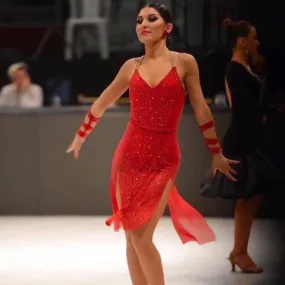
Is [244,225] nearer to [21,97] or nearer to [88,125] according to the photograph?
[88,125]

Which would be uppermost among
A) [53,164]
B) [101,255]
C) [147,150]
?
[147,150]

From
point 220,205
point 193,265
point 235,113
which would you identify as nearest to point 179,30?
point 235,113

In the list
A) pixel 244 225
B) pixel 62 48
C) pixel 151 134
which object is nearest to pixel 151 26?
pixel 151 134

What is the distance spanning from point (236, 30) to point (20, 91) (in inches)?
95.6

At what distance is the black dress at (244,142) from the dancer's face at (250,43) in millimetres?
90

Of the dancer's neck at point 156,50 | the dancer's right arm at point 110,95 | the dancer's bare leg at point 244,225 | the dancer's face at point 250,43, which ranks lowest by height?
the dancer's bare leg at point 244,225

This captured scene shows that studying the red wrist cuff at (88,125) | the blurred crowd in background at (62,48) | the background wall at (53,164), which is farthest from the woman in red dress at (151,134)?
the background wall at (53,164)

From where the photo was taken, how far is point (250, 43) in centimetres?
415

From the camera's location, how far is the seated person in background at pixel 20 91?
6.13 meters

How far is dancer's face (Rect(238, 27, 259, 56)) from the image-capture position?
13.6ft

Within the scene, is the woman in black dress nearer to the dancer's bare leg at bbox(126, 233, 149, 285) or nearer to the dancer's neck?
the dancer's neck

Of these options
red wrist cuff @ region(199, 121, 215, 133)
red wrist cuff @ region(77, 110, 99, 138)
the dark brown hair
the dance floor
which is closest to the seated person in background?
the dance floor

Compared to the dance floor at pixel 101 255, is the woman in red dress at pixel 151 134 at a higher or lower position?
higher

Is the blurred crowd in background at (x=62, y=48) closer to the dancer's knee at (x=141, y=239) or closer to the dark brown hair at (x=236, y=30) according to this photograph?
the dark brown hair at (x=236, y=30)
